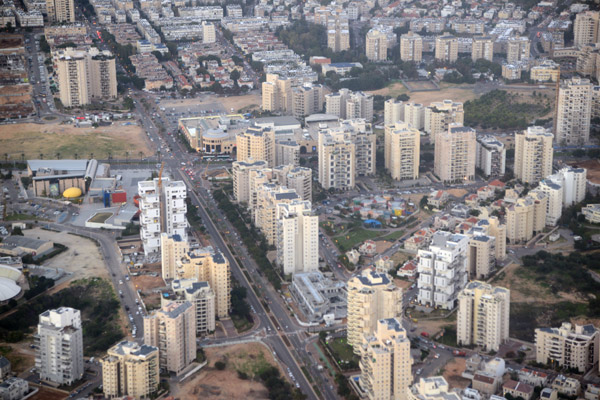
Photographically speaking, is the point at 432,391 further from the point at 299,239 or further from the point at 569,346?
the point at 299,239

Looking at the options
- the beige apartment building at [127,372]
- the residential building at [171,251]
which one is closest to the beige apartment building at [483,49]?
the residential building at [171,251]

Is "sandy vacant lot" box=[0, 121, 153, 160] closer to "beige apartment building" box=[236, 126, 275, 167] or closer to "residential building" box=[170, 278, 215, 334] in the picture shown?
"beige apartment building" box=[236, 126, 275, 167]

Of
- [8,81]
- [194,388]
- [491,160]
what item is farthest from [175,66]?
[194,388]

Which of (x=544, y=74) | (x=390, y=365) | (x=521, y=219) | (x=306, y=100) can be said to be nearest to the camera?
(x=390, y=365)

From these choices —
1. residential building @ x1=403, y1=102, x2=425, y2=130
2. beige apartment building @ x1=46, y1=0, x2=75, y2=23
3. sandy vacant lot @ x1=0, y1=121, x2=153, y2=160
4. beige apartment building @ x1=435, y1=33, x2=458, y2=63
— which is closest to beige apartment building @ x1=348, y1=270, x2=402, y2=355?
sandy vacant lot @ x1=0, y1=121, x2=153, y2=160

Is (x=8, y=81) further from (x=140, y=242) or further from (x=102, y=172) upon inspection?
(x=140, y=242)

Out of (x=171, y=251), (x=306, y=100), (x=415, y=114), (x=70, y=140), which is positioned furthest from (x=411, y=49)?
(x=171, y=251)

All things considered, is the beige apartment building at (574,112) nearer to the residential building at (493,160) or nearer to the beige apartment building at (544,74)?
the residential building at (493,160)
